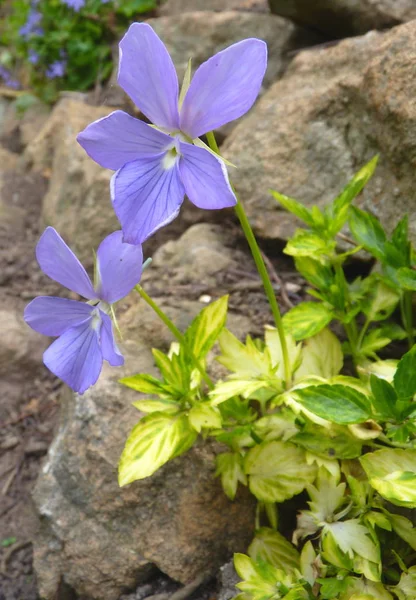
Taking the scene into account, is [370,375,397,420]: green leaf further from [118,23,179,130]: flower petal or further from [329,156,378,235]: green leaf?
[118,23,179,130]: flower petal

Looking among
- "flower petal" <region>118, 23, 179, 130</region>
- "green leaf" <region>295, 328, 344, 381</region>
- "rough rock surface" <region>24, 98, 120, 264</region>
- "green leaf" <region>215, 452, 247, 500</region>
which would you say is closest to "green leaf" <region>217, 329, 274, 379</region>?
"green leaf" <region>295, 328, 344, 381</region>

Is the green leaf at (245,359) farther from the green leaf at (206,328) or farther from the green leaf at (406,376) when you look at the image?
the green leaf at (406,376)

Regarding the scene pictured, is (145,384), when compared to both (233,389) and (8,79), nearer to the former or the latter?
(233,389)

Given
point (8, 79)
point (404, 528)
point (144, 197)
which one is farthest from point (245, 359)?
point (8, 79)

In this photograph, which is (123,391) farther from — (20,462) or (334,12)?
(334,12)

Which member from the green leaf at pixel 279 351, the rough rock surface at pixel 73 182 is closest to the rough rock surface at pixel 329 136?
the green leaf at pixel 279 351

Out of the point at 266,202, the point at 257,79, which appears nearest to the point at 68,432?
the point at 266,202
